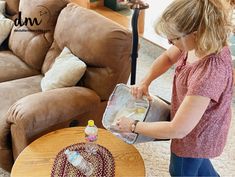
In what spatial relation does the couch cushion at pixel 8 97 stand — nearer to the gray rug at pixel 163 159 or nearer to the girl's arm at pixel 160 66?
the gray rug at pixel 163 159

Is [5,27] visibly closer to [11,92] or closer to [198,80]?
[11,92]

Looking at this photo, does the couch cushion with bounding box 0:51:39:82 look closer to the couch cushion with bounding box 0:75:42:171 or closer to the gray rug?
the couch cushion with bounding box 0:75:42:171

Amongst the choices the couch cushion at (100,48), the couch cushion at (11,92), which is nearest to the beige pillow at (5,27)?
the couch cushion at (11,92)

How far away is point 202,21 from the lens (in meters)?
1.15

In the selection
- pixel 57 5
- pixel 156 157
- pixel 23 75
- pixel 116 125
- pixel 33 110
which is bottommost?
pixel 156 157

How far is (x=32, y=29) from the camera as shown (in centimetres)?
245

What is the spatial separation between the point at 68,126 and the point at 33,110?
0.78 feet

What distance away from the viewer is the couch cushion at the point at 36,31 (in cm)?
235

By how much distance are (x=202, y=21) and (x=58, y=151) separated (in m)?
0.83

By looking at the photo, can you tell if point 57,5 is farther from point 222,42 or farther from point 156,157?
point 222,42

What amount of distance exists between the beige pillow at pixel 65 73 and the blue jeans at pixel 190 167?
0.73 meters

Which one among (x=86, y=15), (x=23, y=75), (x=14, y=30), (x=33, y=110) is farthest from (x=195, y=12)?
(x=14, y=30)

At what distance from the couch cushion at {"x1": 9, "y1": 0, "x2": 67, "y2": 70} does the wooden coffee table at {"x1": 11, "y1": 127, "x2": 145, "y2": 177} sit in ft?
2.94

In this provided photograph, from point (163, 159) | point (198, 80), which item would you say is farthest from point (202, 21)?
point (163, 159)
